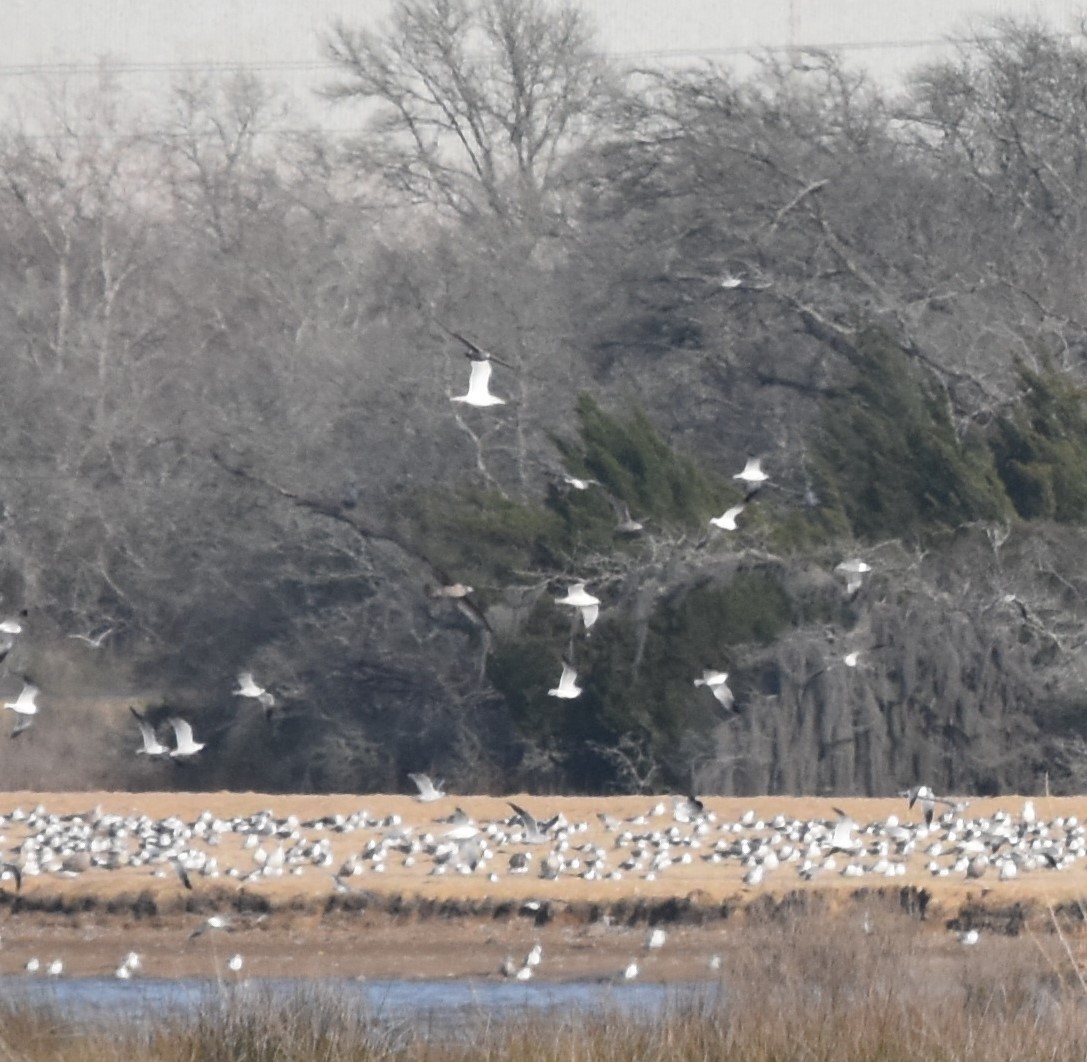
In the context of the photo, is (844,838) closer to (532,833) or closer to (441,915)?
(532,833)

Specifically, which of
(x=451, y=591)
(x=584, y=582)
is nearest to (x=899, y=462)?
(x=584, y=582)

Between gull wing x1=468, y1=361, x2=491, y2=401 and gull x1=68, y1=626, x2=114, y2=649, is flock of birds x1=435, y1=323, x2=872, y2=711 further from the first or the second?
gull x1=68, y1=626, x2=114, y2=649

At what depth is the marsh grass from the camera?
8633 mm

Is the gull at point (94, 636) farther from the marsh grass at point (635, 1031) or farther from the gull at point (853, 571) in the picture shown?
the marsh grass at point (635, 1031)

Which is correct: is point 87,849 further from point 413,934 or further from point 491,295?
point 491,295

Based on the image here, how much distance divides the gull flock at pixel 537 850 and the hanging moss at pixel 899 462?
5.56 metres

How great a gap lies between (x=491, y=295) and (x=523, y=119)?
30.6 ft

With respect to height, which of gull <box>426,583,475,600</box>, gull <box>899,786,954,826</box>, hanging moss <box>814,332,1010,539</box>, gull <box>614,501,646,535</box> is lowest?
Result: gull <box>899,786,954,826</box>

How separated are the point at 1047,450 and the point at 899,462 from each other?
171cm

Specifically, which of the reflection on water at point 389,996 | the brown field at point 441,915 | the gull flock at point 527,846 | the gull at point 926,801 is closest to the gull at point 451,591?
the gull flock at point 527,846

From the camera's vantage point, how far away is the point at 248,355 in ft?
129

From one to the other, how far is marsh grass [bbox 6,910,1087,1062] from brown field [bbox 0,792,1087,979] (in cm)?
487

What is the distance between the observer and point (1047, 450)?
25375mm

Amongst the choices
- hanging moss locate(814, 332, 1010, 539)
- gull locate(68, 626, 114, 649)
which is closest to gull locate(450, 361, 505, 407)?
gull locate(68, 626, 114, 649)
